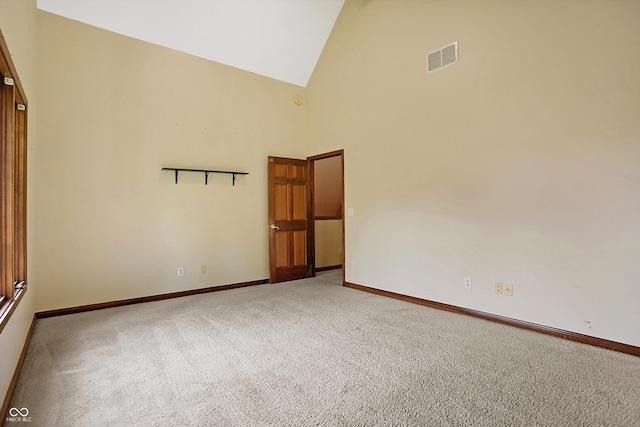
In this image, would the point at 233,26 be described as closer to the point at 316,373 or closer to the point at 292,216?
the point at 292,216

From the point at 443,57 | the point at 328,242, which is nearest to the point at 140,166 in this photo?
the point at 328,242

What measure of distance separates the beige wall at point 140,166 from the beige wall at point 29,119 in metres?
0.29

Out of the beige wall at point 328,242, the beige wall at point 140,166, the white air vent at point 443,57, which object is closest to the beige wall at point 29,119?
the beige wall at point 140,166

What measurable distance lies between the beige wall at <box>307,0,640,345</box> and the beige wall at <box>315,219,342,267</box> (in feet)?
5.34

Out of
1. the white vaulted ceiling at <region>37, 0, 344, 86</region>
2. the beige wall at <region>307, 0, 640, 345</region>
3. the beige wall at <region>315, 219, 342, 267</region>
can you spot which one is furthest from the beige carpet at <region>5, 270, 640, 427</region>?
the white vaulted ceiling at <region>37, 0, 344, 86</region>

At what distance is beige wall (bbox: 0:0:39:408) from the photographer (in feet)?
6.02

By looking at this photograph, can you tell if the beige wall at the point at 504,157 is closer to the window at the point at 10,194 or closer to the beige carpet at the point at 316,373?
the beige carpet at the point at 316,373

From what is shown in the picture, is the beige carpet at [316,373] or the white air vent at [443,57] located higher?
the white air vent at [443,57]

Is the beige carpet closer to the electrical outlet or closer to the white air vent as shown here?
the electrical outlet

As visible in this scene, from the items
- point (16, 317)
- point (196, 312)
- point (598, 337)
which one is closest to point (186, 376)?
point (16, 317)

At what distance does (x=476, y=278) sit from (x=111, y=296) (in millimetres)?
4031

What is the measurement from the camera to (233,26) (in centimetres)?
426

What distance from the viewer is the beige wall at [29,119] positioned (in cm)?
183

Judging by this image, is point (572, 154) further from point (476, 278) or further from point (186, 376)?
point (186, 376)
